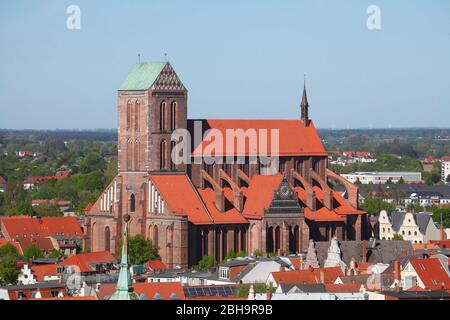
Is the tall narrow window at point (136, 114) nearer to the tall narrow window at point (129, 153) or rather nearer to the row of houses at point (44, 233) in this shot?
the tall narrow window at point (129, 153)

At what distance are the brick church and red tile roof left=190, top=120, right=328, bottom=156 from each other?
14 cm

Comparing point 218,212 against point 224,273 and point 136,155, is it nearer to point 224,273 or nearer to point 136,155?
point 136,155

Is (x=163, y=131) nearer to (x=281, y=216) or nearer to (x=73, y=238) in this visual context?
(x=281, y=216)

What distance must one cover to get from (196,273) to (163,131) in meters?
12.7

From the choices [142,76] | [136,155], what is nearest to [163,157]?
[136,155]

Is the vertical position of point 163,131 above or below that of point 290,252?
above

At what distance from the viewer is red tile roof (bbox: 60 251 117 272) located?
6669 centimetres

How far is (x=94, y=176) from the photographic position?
148m

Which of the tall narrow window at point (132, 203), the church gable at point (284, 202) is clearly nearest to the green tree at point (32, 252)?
the tall narrow window at point (132, 203)

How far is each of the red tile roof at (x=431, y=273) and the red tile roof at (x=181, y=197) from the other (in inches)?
723

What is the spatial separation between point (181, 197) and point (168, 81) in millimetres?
6630
